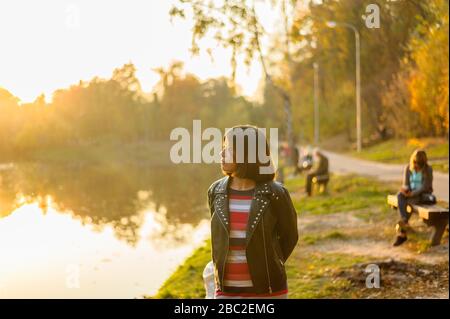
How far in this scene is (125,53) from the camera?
4.17 m

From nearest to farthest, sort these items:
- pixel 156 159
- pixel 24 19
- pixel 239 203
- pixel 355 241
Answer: pixel 239 203
pixel 24 19
pixel 355 241
pixel 156 159

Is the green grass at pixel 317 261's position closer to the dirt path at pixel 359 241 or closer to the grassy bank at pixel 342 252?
the grassy bank at pixel 342 252

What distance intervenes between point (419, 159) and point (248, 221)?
442 centimetres

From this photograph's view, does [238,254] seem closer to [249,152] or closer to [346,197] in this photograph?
[249,152]

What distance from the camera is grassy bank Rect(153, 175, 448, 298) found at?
26.3 ft

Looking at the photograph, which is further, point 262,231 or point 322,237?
point 322,237

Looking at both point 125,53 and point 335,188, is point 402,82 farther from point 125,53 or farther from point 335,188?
point 335,188

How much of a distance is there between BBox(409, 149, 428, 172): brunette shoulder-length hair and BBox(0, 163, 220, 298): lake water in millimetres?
2880

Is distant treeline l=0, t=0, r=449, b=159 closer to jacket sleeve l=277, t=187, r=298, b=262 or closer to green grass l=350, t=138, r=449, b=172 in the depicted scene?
green grass l=350, t=138, r=449, b=172

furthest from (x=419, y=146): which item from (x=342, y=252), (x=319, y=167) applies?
(x=319, y=167)

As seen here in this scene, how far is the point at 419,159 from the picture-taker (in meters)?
6.77

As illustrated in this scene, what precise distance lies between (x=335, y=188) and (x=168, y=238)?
6.29m

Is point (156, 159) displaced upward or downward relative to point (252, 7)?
downward
